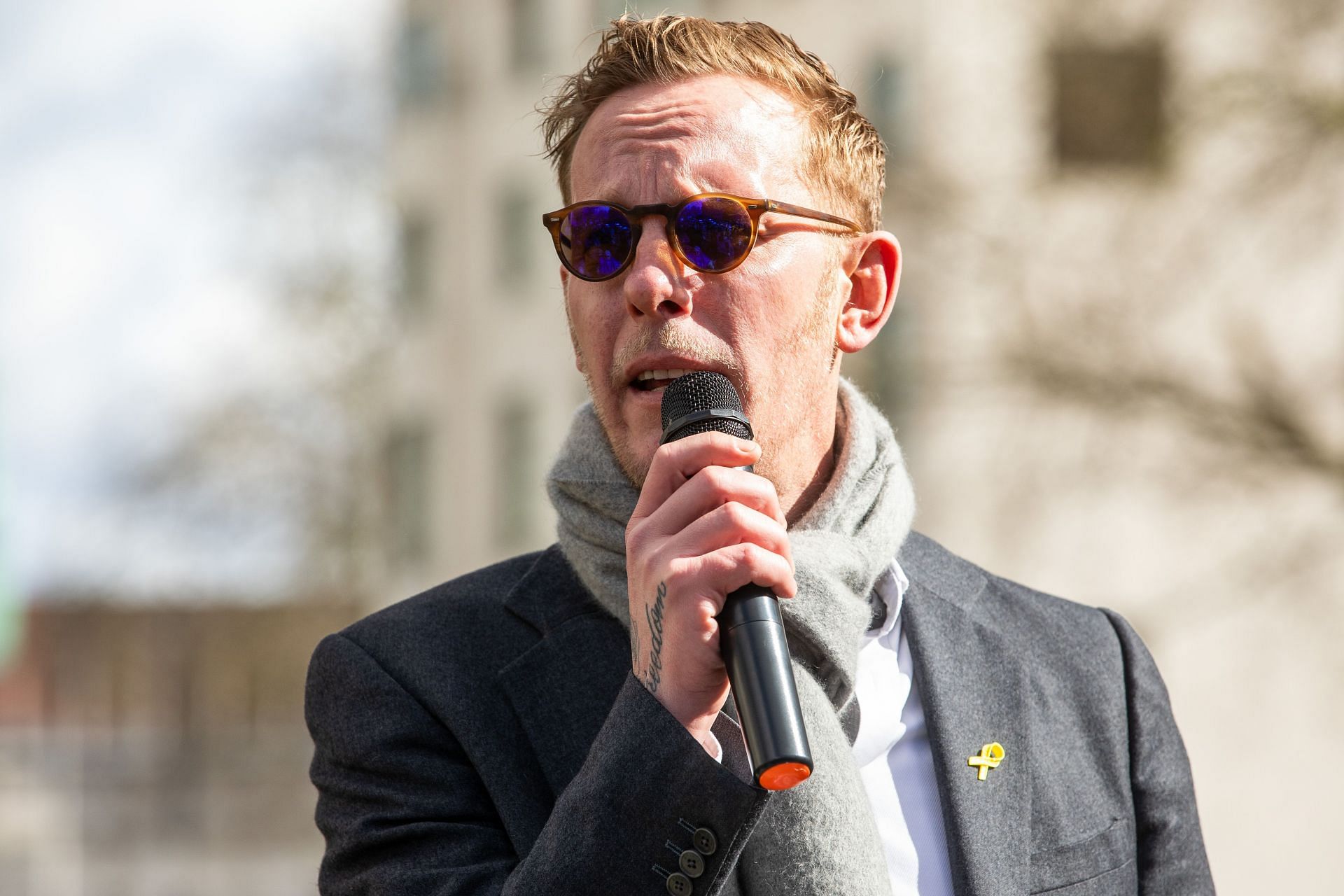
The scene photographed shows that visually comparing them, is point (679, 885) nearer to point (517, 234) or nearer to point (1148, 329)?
point (1148, 329)

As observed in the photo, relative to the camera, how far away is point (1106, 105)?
1573cm

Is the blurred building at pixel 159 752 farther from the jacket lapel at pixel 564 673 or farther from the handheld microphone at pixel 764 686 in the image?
the handheld microphone at pixel 764 686

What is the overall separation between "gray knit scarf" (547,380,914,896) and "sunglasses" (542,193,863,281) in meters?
0.31

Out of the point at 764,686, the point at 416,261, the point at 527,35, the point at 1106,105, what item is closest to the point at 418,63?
the point at 527,35

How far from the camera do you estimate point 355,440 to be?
86.2ft

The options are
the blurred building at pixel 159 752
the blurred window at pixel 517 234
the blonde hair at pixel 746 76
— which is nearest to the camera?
the blonde hair at pixel 746 76

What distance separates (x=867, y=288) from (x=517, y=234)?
2125 centimetres

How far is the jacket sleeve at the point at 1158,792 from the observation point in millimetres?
2904

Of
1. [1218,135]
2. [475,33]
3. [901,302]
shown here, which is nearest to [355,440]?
[475,33]

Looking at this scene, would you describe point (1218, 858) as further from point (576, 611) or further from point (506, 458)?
point (576, 611)

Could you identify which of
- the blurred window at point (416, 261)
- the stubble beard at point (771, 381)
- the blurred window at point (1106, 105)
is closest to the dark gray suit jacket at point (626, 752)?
the stubble beard at point (771, 381)

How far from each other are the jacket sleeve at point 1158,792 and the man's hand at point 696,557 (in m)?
1.10

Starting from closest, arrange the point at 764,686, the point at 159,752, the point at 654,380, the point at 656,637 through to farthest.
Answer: the point at 764,686 < the point at 656,637 < the point at 654,380 < the point at 159,752

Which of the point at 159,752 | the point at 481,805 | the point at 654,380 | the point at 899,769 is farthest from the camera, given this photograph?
the point at 159,752
